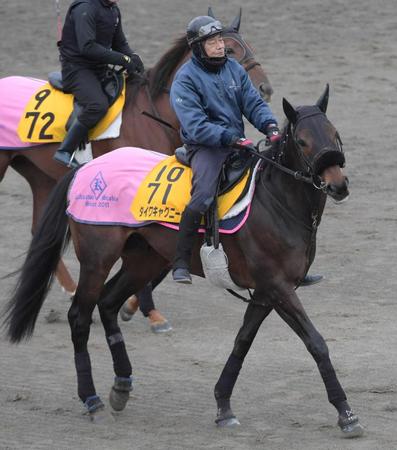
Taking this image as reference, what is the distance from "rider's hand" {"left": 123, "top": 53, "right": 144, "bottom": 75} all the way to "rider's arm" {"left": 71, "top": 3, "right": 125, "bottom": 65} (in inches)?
4.5

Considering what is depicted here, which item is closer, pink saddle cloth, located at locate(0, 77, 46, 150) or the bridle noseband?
the bridle noseband

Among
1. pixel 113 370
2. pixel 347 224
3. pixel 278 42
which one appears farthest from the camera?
pixel 278 42

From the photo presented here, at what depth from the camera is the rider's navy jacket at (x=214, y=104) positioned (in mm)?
7500

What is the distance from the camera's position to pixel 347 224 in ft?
40.7

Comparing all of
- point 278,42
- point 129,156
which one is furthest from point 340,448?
point 278,42

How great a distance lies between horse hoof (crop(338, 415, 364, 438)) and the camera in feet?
23.7

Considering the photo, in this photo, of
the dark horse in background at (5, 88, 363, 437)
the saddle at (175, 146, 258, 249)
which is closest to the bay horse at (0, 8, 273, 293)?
→ the dark horse in background at (5, 88, 363, 437)

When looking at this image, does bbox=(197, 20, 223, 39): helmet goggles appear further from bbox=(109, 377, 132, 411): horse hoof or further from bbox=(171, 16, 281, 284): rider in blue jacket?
bbox=(109, 377, 132, 411): horse hoof

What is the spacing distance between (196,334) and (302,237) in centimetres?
256

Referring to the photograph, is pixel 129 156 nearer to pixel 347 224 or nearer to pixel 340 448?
pixel 340 448

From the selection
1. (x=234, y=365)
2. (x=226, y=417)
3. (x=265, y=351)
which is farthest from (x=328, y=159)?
(x=265, y=351)

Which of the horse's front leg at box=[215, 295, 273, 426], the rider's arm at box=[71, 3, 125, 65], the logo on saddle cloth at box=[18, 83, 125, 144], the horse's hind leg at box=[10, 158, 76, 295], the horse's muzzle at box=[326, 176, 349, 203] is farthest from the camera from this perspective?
the horse's hind leg at box=[10, 158, 76, 295]

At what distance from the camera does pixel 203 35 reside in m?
7.59

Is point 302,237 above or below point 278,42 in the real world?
above
